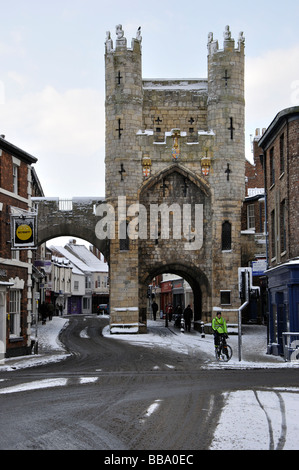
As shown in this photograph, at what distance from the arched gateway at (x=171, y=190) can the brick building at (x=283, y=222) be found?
35.1 feet

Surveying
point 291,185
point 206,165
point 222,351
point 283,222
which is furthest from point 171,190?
point 222,351

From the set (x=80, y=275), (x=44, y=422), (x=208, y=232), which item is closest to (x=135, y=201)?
(x=208, y=232)

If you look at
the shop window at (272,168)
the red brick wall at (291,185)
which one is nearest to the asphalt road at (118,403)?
the red brick wall at (291,185)

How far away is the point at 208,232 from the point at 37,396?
27.3 m

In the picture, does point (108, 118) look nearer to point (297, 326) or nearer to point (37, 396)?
point (297, 326)

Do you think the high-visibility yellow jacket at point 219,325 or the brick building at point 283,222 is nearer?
the high-visibility yellow jacket at point 219,325

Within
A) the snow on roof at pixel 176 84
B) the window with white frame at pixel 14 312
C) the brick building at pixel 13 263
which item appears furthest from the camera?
the snow on roof at pixel 176 84

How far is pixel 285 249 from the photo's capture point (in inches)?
1023

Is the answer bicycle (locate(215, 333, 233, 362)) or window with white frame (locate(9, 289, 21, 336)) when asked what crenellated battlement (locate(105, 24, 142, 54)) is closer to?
window with white frame (locate(9, 289, 21, 336))

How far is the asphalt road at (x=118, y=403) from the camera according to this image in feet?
28.9

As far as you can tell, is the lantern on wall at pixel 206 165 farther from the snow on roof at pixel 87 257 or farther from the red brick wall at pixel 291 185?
the snow on roof at pixel 87 257

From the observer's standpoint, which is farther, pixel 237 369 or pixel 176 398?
pixel 237 369

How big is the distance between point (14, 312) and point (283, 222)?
10.4 meters

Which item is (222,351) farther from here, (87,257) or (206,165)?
(87,257)
